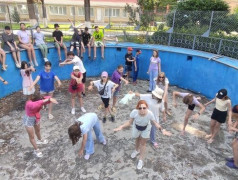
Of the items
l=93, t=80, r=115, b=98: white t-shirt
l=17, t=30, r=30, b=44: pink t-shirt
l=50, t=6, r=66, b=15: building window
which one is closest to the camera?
l=93, t=80, r=115, b=98: white t-shirt

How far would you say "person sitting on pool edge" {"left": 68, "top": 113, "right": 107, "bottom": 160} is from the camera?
12.7 feet

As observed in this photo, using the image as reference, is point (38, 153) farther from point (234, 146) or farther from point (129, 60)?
point (129, 60)

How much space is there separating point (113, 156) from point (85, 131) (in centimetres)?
131

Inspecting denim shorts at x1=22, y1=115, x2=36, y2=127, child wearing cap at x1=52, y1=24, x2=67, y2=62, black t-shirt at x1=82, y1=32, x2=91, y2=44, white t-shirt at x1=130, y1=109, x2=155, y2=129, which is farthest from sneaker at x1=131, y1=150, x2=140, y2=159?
black t-shirt at x1=82, y1=32, x2=91, y2=44

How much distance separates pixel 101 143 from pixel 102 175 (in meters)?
1.11

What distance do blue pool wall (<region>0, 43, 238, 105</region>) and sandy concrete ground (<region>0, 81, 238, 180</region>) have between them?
2.03 m

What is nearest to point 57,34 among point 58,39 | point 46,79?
point 58,39

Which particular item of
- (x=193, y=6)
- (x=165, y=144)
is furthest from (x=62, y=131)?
(x=193, y=6)

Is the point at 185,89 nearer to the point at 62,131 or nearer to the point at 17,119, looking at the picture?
the point at 62,131

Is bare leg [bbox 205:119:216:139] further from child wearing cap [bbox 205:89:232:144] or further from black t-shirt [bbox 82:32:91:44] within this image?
black t-shirt [bbox 82:32:91:44]

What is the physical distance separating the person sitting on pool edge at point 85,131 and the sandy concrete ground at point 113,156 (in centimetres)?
22

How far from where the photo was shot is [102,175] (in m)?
4.46

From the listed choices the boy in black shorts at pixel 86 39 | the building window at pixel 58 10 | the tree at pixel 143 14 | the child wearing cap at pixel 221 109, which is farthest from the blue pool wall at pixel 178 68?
the building window at pixel 58 10

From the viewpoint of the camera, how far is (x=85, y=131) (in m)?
4.19
